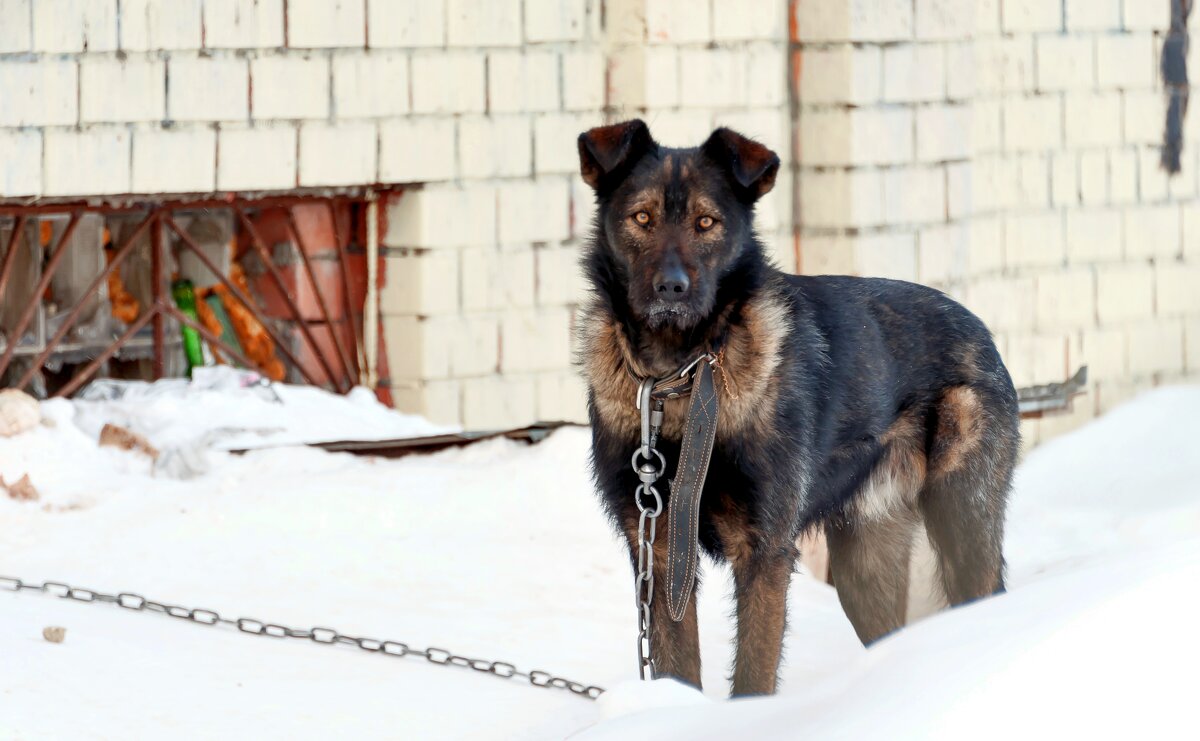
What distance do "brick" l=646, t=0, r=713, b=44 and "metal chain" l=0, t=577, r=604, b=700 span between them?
136 inches

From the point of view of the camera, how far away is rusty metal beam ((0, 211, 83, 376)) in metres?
6.47

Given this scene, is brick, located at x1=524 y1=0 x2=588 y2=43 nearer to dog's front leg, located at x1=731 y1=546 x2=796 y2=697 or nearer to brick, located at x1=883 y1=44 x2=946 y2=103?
brick, located at x1=883 y1=44 x2=946 y2=103

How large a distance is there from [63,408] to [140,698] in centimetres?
226

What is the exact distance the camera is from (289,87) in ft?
21.9

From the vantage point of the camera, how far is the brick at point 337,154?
22.2ft

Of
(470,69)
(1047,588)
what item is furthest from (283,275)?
(1047,588)

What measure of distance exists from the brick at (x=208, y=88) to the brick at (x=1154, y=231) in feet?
16.9

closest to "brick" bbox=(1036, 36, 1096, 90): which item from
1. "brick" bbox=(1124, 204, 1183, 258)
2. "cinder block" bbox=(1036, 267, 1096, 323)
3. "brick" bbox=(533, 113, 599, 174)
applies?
"brick" bbox=(1124, 204, 1183, 258)

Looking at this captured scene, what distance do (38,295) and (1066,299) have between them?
5.37 meters

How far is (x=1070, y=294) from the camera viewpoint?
30.3 feet

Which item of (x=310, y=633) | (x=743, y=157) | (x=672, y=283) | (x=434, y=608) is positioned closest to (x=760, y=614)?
(x=672, y=283)

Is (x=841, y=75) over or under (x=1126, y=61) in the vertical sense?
under

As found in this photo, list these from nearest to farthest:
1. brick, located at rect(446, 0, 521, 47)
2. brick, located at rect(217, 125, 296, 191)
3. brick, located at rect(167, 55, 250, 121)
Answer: brick, located at rect(167, 55, 250, 121), brick, located at rect(217, 125, 296, 191), brick, located at rect(446, 0, 521, 47)

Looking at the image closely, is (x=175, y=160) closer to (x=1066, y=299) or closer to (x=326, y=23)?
(x=326, y=23)
